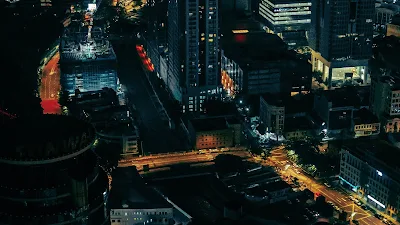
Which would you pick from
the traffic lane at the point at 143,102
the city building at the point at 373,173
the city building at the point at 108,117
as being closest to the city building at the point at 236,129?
the traffic lane at the point at 143,102

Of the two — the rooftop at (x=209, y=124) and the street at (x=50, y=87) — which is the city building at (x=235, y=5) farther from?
the rooftop at (x=209, y=124)

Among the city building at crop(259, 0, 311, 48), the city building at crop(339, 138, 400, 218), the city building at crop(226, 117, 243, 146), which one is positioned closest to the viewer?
the city building at crop(339, 138, 400, 218)

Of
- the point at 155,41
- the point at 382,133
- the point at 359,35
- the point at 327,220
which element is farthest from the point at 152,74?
the point at 327,220

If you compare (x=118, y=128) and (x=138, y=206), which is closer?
(x=138, y=206)

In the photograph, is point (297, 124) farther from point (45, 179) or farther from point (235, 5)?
point (235, 5)

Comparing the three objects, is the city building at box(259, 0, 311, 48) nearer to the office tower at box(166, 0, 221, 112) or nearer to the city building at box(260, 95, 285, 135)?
the office tower at box(166, 0, 221, 112)

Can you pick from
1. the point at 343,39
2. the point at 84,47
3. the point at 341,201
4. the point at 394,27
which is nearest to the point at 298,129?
the point at 341,201

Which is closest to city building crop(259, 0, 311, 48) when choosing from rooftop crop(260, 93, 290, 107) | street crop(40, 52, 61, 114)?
rooftop crop(260, 93, 290, 107)
